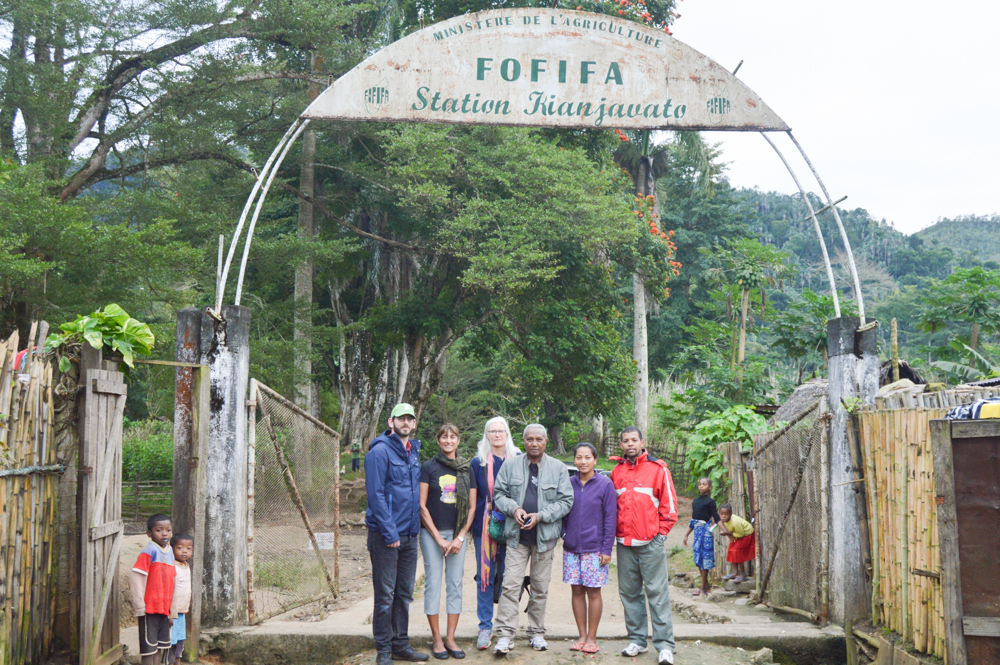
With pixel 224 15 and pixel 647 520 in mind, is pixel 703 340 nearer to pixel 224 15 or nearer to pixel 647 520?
pixel 224 15

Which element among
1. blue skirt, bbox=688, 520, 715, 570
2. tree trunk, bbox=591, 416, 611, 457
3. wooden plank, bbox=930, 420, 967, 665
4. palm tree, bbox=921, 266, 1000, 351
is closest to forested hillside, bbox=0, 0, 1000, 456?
palm tree, bbox=921, 266, 1000, 351

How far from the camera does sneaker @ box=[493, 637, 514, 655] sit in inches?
225

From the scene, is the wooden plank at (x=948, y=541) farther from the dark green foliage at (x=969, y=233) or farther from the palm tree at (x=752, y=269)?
the dark green foliage at (x=969, y=233)

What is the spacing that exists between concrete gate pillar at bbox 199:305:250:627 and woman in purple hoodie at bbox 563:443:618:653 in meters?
2.57

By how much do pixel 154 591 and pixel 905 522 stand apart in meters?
4.86

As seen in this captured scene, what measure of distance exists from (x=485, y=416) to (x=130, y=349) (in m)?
22.6

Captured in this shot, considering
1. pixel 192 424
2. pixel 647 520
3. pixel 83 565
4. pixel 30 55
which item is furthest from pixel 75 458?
pixel 30 55

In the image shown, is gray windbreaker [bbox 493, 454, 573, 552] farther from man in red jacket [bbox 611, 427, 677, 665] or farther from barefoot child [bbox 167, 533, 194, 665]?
barefoot child [bbox 167, 533, 194, 665]

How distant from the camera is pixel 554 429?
96.3ft

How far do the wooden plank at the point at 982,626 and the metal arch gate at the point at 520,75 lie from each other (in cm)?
297

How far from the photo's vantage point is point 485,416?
91.0ft

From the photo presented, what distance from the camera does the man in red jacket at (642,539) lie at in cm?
580

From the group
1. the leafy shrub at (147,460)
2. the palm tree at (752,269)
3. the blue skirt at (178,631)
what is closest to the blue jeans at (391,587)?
the blue skirt at (178,631)

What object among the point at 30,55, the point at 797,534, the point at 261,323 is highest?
the point at 30,55
